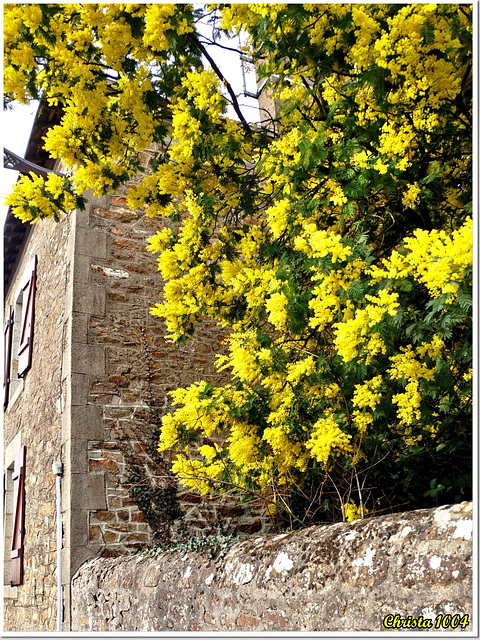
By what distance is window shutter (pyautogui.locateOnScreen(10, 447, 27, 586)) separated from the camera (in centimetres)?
809

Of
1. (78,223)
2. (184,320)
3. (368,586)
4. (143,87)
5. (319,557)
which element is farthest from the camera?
(78,223)

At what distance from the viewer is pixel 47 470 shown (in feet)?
24.0

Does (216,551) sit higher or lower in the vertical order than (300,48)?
lower

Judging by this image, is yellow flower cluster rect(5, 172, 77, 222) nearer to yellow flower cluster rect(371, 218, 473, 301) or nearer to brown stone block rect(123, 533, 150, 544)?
yellow flower cluster rect(371, 218, 473, 301)

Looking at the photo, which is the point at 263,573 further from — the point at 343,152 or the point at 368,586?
the point at 343,152

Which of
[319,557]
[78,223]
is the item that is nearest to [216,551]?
[319,557]

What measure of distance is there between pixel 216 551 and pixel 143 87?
3.17 metres

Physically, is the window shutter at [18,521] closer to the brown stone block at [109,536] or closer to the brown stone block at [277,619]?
the brown stone block at [109,536]

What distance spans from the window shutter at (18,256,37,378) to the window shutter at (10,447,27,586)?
1.25 meters

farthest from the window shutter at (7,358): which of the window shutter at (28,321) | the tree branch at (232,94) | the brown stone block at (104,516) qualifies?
the tree branch at (232,94)

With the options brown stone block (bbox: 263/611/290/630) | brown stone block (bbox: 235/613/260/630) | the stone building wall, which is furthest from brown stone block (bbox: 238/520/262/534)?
brown stone block (bbox: 263/611/290/630)

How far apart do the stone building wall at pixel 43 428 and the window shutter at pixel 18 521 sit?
148 millimetres

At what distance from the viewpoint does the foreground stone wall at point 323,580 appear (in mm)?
2361

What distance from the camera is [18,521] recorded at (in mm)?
8406
